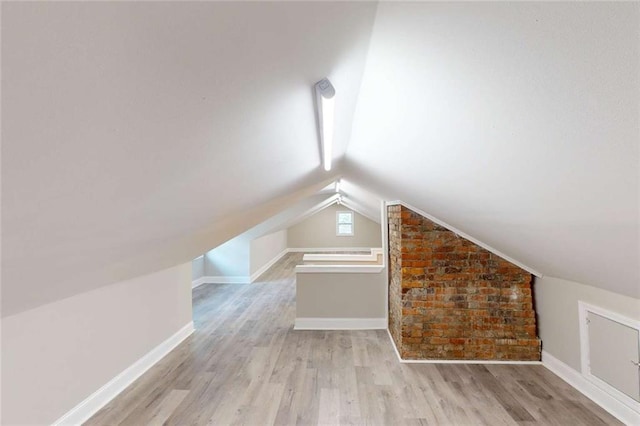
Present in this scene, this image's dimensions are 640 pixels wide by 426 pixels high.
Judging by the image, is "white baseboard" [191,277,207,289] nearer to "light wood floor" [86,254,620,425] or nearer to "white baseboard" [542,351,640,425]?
"light wood floor" [86,254,620,425]

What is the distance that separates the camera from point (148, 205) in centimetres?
130

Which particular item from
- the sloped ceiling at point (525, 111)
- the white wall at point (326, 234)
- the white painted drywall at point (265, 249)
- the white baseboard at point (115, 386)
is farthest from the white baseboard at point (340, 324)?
the white wall at point (326, 234)

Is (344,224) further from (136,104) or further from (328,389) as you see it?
(136,104)

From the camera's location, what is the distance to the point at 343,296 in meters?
4.15

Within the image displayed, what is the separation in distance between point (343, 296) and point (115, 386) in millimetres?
2476

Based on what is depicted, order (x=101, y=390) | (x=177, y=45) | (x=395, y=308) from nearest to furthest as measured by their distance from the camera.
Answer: (x=177, y=45)
(x=101, y=390)
(x=395, y=308)

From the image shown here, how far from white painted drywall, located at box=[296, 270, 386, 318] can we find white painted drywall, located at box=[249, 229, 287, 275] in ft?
9.72

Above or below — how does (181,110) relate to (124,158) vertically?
above

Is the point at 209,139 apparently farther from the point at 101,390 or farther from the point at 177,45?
the point at 101,390

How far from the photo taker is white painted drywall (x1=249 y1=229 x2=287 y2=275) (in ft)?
23.3

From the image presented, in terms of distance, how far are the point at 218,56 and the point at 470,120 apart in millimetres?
834

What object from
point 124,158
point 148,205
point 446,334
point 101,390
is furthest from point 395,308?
point 124,158

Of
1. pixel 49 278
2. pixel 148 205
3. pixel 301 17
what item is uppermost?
pixel 301 17

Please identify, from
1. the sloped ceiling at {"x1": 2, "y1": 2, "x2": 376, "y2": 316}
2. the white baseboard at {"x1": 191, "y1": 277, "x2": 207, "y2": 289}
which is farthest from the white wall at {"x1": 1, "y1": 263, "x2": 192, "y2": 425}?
the white baseboard at {"x1": 191, "y1": 277, "x2": 207, "y2": 289}
